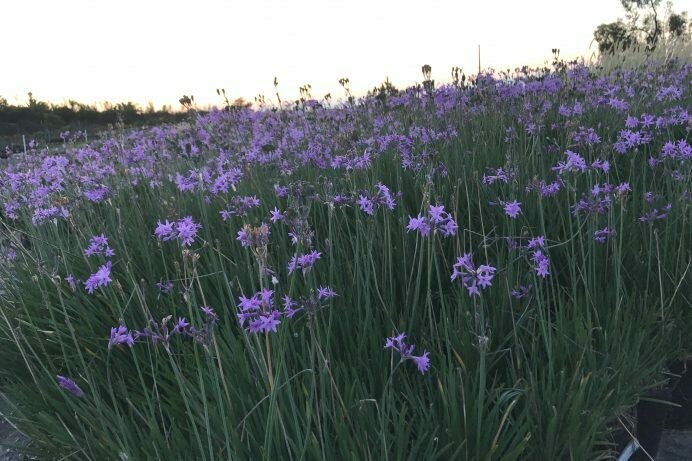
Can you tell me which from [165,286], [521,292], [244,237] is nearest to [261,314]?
[244,237]

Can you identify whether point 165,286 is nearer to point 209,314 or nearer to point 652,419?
point 209,314

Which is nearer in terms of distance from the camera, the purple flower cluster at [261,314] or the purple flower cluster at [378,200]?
the purple flower cluster at [261,314]

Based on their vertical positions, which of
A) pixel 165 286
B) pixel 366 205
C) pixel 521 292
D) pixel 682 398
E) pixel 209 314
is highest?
pixel 366 205

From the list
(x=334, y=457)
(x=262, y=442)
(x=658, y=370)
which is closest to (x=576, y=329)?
(x=658, y=370)

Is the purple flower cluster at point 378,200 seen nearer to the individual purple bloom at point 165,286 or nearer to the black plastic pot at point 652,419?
the individual purple bloom at point 165,286

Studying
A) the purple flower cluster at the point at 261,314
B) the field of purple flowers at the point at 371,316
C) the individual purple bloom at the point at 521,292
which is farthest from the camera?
the individual purple bloom at the point at 521,292

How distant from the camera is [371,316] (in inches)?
73.2

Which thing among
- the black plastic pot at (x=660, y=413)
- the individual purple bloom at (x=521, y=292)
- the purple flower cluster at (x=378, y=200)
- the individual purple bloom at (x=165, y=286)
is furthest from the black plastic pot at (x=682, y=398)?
the individual purple bloom at (x=165, y=286)

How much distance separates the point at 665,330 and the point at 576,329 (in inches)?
21.0

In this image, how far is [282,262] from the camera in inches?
95.0

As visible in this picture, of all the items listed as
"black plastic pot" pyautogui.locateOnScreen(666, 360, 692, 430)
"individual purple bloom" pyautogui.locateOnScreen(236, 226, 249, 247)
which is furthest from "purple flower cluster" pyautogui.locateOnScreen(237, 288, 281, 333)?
"black plastic pot" pyautogui.locateOnScreen(666, 360, 692, 430)

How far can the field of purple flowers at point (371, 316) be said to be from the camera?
144 cm

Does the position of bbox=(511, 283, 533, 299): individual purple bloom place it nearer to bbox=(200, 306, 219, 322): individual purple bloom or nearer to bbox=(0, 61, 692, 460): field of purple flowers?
bbox=(0, 61, 692, 460): field of purple flowers

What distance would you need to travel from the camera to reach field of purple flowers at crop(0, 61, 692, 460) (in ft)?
4.73
